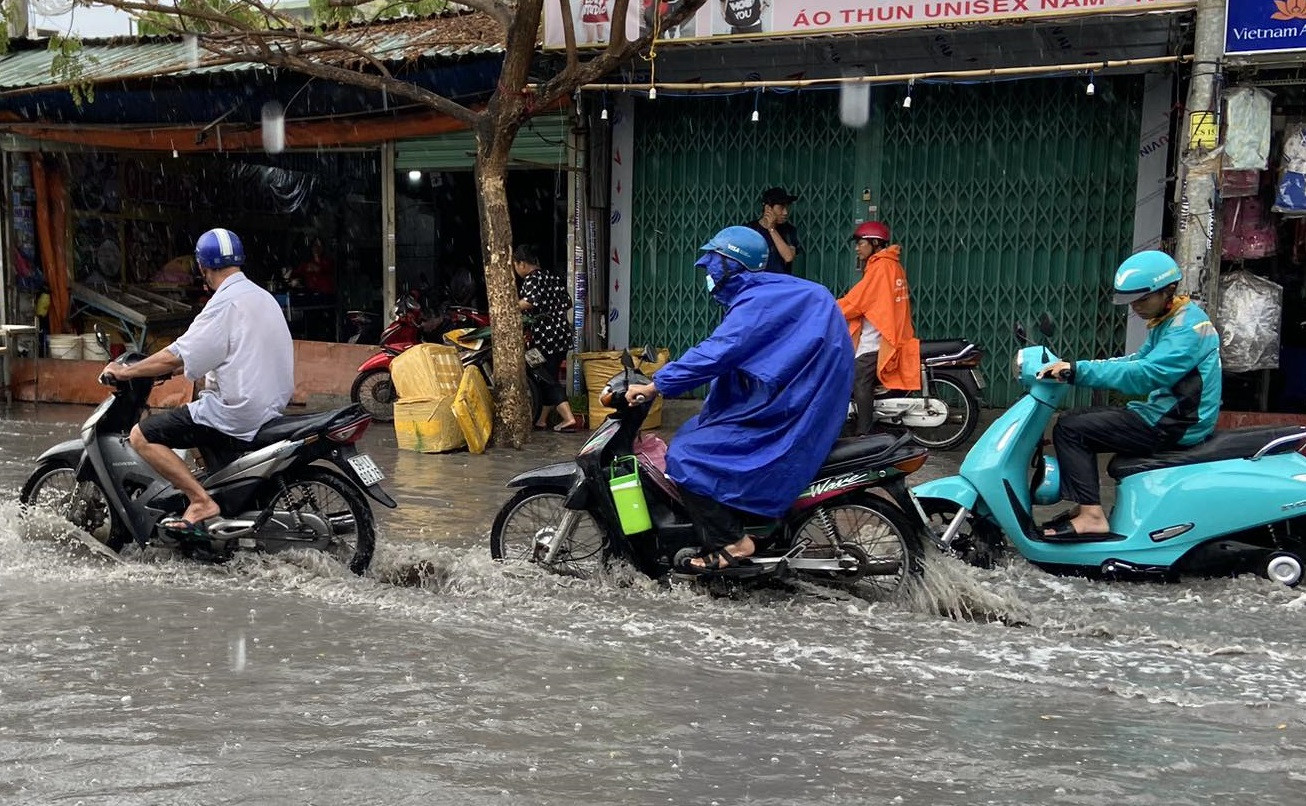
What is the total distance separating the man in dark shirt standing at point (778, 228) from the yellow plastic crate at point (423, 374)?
2.71 meters

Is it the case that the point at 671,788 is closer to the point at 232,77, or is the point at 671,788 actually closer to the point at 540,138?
the point at 540,138

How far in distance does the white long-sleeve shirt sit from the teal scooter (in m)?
3.14

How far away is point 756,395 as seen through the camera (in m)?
5.62

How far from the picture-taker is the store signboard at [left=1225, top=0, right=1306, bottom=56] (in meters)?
8.12

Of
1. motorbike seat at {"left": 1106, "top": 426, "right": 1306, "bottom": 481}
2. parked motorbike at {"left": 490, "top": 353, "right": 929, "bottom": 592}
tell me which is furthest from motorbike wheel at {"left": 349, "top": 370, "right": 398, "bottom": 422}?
motorbike seat at {"left": 1106, "top": 426, "right": 1306, "bottom": 481}

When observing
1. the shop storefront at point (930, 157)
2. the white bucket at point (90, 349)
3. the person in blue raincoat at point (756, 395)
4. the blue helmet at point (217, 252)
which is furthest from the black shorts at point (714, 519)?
the white bucket at point (90, 349)

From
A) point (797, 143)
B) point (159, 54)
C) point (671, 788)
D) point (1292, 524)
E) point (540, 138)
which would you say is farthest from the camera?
point (159, 54)

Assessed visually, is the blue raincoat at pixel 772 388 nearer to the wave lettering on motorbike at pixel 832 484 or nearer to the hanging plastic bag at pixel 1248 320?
the wave lettering on motorbike at pixel 832 484

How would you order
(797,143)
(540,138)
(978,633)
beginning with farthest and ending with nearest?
(540,138) → (797,143) → (978,633)

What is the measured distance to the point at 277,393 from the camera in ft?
20.7

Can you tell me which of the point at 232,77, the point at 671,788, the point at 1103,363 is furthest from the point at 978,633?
the point at 232,77

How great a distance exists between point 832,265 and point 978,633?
6.04m

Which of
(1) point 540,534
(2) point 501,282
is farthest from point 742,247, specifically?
(2) point 501,282

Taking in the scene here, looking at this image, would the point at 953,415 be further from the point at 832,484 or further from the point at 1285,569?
the point at 832,484
